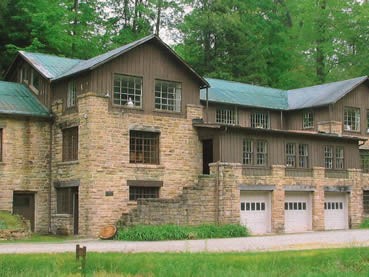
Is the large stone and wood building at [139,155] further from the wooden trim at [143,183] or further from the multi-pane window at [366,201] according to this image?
the multi-pane window at [366,201]

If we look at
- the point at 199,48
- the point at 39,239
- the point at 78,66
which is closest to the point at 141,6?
the point at 199,48

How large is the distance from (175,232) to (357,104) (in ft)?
61.7

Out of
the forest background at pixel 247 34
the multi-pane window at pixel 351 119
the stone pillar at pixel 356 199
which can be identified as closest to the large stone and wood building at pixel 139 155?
the stone pillar at pixel 356 199

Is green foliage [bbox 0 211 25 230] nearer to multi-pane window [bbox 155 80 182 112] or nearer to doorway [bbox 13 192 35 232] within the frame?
doorway [bbox 13 192 35 232]

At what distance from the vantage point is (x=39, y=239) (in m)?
30.2

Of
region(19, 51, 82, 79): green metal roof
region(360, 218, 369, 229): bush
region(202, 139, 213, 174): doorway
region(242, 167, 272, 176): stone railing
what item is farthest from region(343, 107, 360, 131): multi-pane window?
region(19, 51, 82, 79): green metal roof

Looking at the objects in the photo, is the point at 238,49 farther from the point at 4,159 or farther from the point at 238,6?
the point at 4,159

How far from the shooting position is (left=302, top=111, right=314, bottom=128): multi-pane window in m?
43.5

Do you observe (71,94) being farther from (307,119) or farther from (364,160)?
(364,160)

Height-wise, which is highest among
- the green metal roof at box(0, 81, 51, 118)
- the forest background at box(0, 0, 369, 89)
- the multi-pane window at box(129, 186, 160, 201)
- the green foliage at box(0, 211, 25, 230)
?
the forest background at box(0, 0, 369, 89)

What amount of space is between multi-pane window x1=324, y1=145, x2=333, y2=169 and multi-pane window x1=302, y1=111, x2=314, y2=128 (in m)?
4.42

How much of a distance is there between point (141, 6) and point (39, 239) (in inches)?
1205

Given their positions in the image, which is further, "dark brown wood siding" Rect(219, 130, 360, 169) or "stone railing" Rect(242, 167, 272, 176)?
"stone railing" Rect(242, 167, 272, 176)

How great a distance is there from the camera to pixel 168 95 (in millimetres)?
34812
